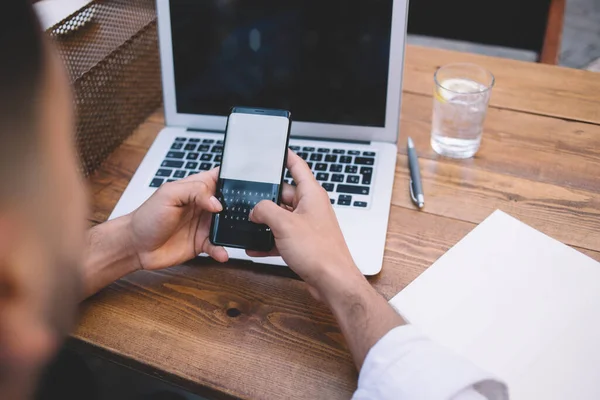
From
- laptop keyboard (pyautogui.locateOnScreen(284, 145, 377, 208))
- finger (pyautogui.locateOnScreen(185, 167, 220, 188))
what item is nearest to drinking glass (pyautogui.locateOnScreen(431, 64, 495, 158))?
laptop keyboard (pyautogui.locateOnScreen(284, 145, 377, 208))

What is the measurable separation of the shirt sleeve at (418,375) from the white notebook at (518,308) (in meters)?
0.06

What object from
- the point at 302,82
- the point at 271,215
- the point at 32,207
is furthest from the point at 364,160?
the point at 32,207

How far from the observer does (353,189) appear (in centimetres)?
86

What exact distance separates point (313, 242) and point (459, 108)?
1.22ft

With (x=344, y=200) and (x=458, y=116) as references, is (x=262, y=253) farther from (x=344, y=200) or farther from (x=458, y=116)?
(x=458, y=116)

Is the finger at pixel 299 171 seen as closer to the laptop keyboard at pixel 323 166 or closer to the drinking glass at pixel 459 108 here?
the laptop keyboard at pixel 323 166

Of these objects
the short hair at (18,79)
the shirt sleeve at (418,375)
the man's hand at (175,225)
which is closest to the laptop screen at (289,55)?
the man's hand at (175,225)

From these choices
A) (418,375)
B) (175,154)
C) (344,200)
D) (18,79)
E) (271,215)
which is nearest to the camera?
(18,79)

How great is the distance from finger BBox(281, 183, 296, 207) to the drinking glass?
11.7 inches

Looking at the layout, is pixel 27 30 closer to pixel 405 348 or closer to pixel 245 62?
pixel 405 348

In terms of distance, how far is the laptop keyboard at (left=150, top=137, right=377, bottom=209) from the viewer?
854mm

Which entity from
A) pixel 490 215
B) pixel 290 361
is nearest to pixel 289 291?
pixel 290 361

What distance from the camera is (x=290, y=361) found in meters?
0.67

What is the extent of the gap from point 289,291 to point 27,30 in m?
0.48
